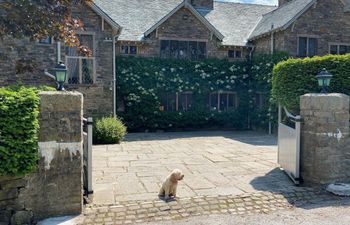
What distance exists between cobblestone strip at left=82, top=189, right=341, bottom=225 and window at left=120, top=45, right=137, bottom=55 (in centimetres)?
1269

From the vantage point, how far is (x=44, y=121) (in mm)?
4840

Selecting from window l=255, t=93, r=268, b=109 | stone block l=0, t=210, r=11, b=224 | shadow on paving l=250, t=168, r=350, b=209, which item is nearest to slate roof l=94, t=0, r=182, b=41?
window l=255, t=93, r=268, b=109

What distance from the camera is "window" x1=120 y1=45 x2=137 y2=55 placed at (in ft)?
55.4

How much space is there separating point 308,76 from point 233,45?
1055cm

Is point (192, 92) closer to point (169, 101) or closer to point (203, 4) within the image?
point (169, 101)

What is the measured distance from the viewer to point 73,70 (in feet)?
47.8

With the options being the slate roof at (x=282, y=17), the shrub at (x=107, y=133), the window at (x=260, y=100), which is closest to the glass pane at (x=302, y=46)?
the slate roof at (x=282, y=17)

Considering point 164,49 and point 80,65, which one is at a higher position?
point 164,49

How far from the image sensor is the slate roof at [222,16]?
1738 cm

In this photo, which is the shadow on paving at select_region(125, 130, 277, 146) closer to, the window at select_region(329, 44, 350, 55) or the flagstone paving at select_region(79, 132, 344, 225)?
the flagstone paving at select_region(79, 132, 344, 225)

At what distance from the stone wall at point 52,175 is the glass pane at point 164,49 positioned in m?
13.2

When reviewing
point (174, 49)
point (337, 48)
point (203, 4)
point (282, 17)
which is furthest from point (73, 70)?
point (337, 48)

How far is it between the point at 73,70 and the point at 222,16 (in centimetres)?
1156

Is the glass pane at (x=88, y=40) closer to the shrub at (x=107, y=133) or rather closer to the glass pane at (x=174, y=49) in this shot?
the shrub at (x=107, y=133)
